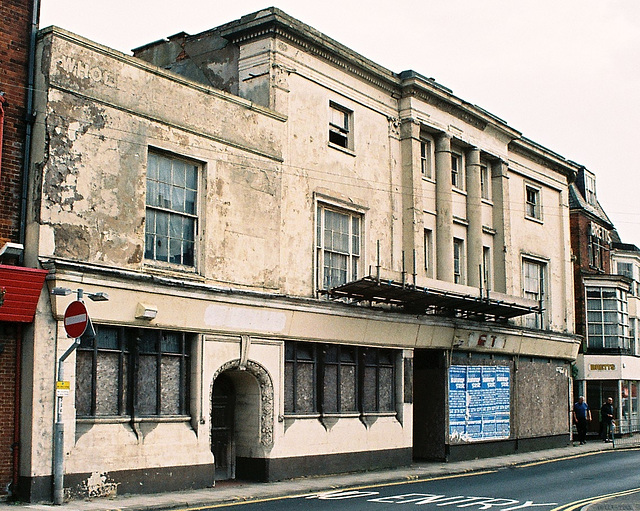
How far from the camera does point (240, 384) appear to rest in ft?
65.6

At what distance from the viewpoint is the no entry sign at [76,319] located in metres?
14.2

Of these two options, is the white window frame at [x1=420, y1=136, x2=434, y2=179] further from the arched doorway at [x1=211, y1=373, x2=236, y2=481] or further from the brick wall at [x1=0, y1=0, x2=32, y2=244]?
the brick wall at [x1=0, y1=0, x2=32, y2=244]

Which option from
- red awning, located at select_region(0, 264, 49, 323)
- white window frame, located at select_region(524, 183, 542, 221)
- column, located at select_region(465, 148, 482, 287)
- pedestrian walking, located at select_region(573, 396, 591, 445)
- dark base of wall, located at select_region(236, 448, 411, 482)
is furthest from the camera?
pedestrian walking, located at select_region(573, 396, 591, 445)

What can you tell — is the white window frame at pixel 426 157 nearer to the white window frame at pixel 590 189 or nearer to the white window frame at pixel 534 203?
the white window frame at pixel 534 203

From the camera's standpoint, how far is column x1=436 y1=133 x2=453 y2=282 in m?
26.2

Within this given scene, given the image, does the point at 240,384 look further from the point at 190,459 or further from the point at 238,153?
the point at 238,153

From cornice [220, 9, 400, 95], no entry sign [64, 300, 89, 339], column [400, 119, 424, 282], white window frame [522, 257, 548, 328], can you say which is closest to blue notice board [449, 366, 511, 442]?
white window frame [522, 257, 548, 328]

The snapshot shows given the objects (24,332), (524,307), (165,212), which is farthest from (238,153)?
(524,307)

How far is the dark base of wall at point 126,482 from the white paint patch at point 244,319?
3.00 metres

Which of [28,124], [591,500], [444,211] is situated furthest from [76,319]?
[444,211]

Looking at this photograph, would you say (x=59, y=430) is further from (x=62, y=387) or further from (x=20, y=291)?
(x=20, y=291)

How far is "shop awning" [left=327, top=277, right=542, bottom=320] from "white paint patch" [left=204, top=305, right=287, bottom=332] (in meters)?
1.82

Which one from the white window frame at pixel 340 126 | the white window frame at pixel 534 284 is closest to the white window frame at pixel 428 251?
the white window frame at pixel 340 126

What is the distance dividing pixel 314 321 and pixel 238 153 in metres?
4.54
